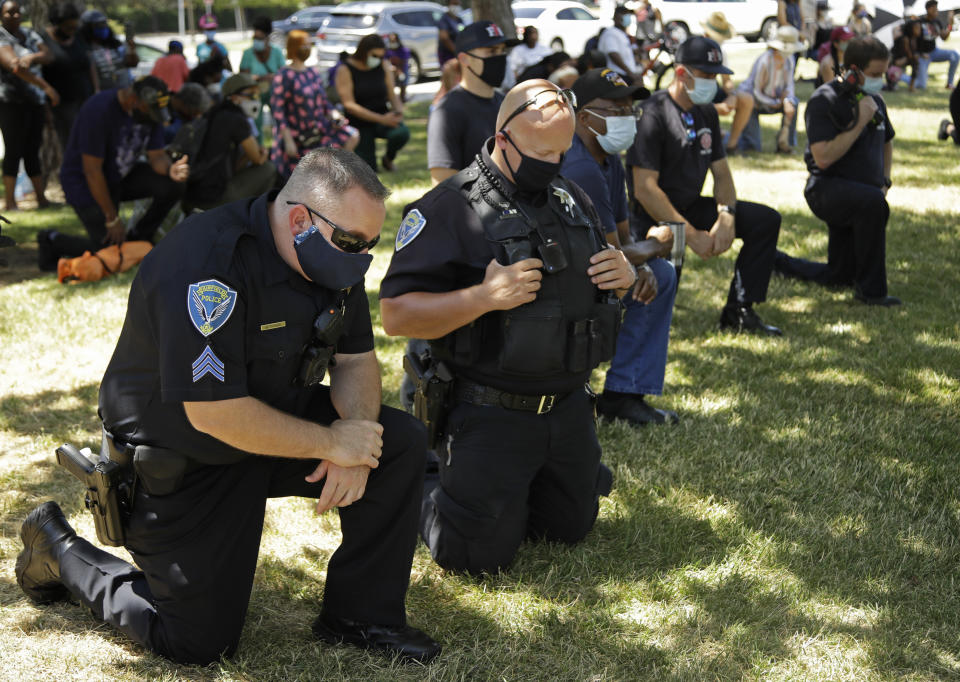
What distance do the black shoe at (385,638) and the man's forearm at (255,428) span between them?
672mm

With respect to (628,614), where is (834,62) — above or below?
above

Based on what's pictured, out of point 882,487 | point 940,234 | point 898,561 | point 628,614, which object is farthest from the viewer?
point 940,234

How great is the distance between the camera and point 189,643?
3.01m

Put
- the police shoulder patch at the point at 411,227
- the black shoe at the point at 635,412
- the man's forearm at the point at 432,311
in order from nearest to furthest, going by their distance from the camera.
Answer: the man's forearm at the point at 432,311 → the police shoulder patch at the point at 411,227 → the black shoe at the point at 635,412

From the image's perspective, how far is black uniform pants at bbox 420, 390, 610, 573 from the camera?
3592 millimetres

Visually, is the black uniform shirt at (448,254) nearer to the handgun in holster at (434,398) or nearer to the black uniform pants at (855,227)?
the handgun in holster at (434,398)

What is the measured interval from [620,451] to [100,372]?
315 cm

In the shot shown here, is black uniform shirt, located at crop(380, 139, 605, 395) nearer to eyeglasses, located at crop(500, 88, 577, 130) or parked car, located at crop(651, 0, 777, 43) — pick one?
eyeglasses, located at crop(500, 88, 577, 130)

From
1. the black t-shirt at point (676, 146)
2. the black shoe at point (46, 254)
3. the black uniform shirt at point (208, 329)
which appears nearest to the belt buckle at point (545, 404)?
the black uniform shirt at point (208, 329)

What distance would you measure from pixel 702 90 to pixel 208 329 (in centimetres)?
407

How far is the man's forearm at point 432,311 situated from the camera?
11.3ft

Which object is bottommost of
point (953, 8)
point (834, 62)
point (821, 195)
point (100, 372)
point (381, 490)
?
point (100, 372)

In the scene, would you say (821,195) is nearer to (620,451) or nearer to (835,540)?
(620,451)

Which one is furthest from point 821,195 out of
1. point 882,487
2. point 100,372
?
point 100,372
